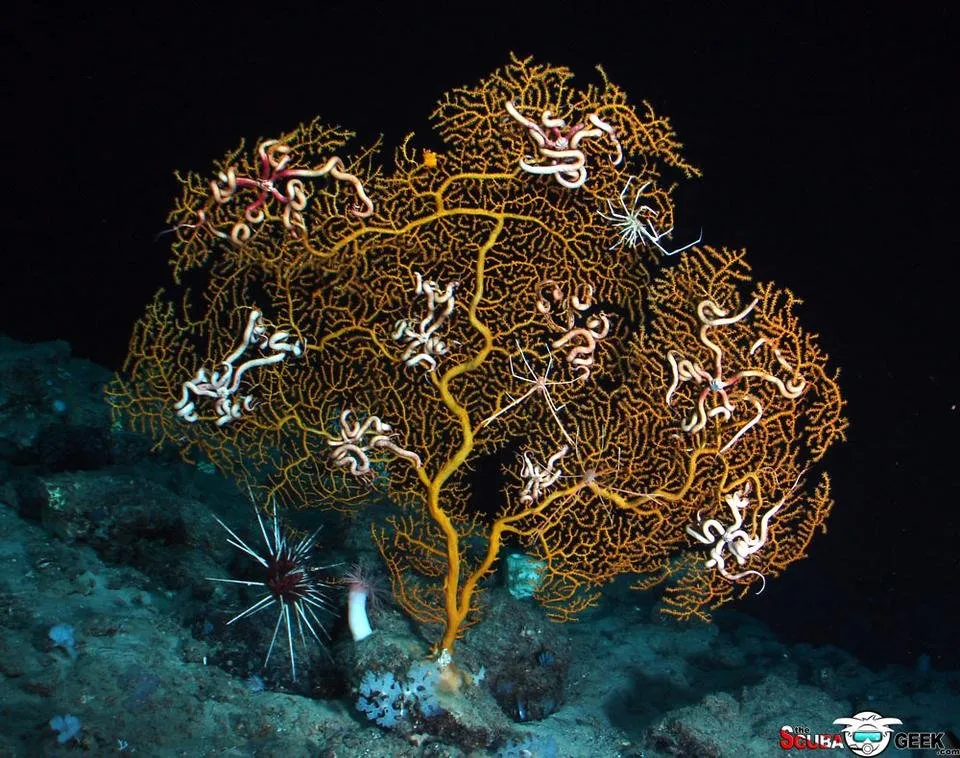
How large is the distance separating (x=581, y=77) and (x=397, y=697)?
6.99m

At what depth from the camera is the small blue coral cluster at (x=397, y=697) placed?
12.1 feet

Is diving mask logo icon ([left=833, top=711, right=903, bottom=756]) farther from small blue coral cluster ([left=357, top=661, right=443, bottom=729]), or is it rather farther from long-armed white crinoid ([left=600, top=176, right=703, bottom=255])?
long-armed white crinoid ([left=600, top=176, right=703, bottom=255])

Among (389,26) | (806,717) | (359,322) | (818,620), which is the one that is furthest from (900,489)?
(389,26)

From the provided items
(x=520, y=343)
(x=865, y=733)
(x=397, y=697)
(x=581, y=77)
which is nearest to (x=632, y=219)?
(x=520, y=343)

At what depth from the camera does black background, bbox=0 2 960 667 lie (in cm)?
707

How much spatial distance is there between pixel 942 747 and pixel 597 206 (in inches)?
276

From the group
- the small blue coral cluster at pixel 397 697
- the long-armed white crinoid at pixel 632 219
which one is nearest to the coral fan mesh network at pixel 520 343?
the long-armed white crinoid at pixel 632 219

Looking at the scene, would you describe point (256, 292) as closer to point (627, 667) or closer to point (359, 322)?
point (359, 322)

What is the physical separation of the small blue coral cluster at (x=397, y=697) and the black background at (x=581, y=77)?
6.08 m

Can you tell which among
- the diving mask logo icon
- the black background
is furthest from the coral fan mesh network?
the black background

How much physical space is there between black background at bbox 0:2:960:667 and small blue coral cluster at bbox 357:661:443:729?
6082 mm

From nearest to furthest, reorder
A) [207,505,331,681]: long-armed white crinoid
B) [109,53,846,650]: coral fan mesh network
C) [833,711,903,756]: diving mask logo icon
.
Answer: [109,53,846,650]: coral fan mesh network < [207,505,331,681]: long-armed white crinoid < [833,711,903,756]: diving mask logo icon

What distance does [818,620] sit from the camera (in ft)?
Answer: 32.5

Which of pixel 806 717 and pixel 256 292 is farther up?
pixel 256 292
